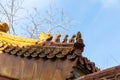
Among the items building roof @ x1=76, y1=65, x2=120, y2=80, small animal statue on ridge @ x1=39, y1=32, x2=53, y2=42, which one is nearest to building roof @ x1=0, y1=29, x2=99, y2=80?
small animal statue on ridge @ x1=39, y1=32, x2=53, y2=42

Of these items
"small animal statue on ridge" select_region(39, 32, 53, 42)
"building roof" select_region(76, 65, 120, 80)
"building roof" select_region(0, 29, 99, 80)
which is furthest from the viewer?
"small animal statue on ridge" select_region(39, 32, 53, 42)

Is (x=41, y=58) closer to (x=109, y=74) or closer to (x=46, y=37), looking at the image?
(x=46, y=37)

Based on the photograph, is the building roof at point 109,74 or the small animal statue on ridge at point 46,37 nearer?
the building roof at point 109,74

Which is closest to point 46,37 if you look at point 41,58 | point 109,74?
point 41,58

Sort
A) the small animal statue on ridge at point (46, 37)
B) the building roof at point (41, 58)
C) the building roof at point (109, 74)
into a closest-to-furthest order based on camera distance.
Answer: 1. the building roof at point (109, 74)
2. the building roof at point (41, 58)
3. the small animal statue on ridge at point (46, 37)

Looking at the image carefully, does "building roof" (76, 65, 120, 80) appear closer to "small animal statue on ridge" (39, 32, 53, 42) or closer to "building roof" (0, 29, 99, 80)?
"building roof" (0, 29, 99, 80)

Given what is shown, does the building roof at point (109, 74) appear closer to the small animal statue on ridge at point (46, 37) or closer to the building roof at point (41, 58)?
the building roof at point (41, 58)

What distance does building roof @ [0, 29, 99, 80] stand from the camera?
4.22 meters

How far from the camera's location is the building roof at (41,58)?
166 inches

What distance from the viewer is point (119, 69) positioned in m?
2.89

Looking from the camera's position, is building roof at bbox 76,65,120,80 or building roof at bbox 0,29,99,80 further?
building roof at bbox 0,29,99,80

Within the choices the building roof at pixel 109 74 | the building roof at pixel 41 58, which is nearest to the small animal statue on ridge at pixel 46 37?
the building roof at pixel 41 58

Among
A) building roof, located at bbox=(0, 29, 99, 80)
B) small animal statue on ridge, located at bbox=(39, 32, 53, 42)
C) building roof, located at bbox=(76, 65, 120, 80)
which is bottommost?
building roof, located at bbox=(76, 65, 120, 80)

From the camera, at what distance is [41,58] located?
4.77m
